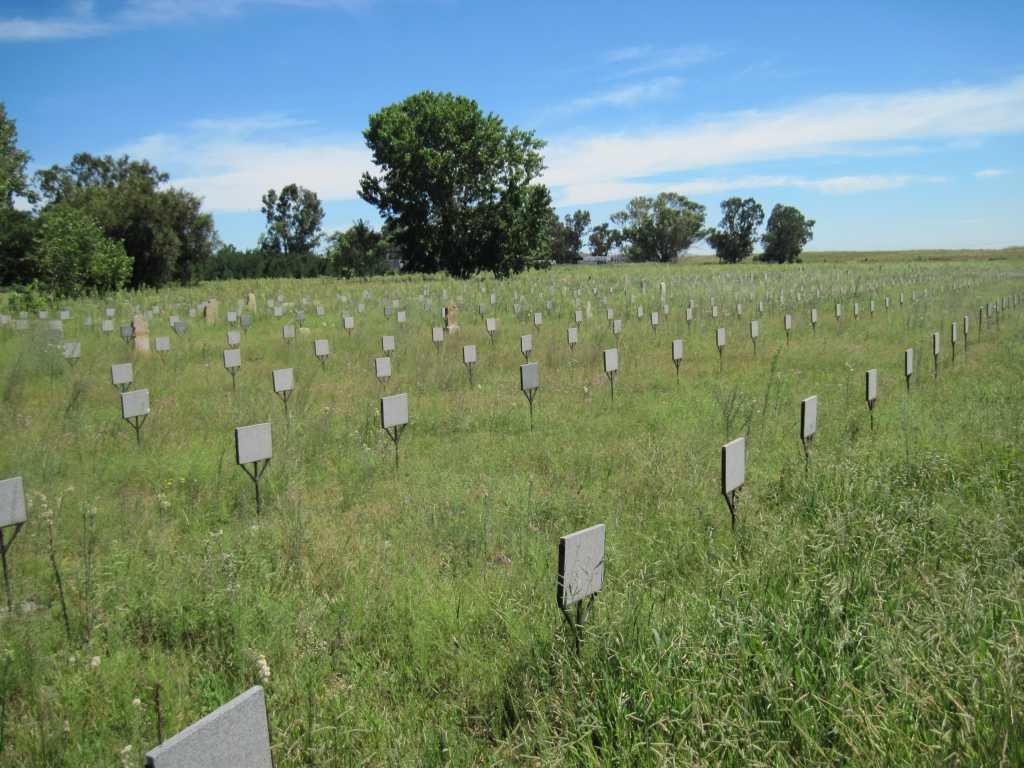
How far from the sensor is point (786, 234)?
301 ft

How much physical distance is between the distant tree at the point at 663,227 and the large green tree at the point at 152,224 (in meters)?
66.4

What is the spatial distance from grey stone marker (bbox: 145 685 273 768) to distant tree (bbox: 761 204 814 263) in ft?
320

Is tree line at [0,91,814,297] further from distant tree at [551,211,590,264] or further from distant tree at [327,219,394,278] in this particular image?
distant tree at [551,211,590,264]

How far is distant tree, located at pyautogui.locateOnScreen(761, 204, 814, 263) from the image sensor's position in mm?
92000

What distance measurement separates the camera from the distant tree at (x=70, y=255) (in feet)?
99.1

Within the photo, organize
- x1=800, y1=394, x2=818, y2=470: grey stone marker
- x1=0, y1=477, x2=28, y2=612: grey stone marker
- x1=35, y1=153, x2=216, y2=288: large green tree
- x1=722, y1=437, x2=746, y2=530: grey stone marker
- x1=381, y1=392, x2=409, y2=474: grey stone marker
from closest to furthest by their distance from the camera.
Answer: x1=0, y1=477, x2=28, y2=612: grey stone marker, x1=722, y1=437, x2=746, y2=530: grey stone marker, x1=800, y1=394, x2=818, y2=470: grey stone marker, x1=381, y1=392, x2=409, y2=474: grey stone marker, x1=35, y1=153, x2=216, y2=288: large green tree

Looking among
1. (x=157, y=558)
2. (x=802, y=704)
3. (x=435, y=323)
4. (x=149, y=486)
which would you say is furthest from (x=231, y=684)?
(x=435, y=323)

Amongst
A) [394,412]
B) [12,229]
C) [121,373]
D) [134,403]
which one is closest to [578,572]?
[394,412]

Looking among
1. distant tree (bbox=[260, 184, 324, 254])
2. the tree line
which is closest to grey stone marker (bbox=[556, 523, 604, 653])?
the tree line

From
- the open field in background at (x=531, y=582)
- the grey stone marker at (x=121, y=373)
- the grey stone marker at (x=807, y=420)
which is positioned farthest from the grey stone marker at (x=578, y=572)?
the grey stone marker at (x=121, y=373)

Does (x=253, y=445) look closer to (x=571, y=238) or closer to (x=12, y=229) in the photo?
(x=12, y=229)

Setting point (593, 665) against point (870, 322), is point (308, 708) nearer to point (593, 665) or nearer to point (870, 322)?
point (593, 665)

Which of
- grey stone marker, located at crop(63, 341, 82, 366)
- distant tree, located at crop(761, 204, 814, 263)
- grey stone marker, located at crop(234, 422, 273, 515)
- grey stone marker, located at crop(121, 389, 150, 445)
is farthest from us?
distant tree, located at crop(761, 204, 814, 263)

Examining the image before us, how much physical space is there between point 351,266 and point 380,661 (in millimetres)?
57689
